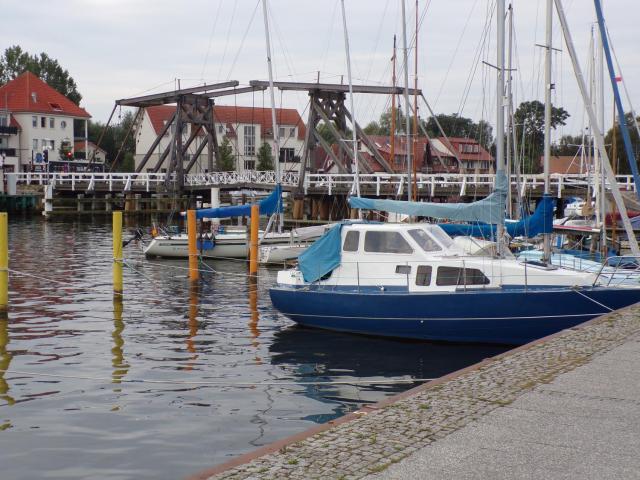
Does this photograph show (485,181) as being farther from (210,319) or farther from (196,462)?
(196,462)

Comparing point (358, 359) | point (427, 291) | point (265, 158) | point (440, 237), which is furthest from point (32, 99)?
point (358, 359)

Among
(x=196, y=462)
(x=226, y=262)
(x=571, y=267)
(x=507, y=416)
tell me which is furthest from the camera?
(x=226, y=262)

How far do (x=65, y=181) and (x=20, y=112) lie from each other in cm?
2935

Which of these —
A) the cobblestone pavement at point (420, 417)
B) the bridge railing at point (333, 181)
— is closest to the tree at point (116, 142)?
the bridge railing at point (333, 181)

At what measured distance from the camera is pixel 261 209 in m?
38.2

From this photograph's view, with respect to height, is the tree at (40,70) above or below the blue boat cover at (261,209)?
above

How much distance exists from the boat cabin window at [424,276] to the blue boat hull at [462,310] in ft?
2.10

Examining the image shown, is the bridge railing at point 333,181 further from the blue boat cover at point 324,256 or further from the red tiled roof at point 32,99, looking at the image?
the blue boat cover at point 324,256

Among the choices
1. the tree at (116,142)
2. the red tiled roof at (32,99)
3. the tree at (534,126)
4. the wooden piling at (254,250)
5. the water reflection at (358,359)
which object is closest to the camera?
the water reflection at (358,359)

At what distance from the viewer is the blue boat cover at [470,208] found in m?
21.7

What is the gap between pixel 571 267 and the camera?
69.3ft

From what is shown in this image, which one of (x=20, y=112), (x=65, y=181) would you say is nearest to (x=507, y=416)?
(x=65, y=181)

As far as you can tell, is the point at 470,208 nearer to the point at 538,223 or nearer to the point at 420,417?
the point at 538,223

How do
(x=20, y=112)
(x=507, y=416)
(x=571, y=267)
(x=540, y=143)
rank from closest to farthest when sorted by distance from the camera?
1. (x=507, y=416)
2. (x=571, y=267)
3. (x=20, y=112)
4. (x=540, y=143)
